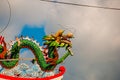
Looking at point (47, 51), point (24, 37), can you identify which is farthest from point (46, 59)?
point (24, 37)

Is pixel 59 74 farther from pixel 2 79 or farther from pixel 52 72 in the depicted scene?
pixel 2 79

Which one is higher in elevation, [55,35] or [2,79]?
[55,35]

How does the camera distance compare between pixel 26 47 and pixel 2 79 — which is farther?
pixel 26 47

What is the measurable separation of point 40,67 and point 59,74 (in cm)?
125

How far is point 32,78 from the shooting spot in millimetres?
20703

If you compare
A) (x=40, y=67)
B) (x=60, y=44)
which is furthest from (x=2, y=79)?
(x=60, y=44)

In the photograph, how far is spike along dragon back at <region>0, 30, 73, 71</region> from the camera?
2129 cm

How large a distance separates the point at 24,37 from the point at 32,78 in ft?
8.52

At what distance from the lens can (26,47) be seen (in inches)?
856

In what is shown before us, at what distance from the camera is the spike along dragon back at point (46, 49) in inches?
838

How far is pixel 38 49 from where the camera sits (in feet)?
70.7

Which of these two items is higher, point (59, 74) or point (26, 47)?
point (26, 47)

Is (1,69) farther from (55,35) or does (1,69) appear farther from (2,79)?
(55,35)

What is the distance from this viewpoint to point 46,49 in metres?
21.5
